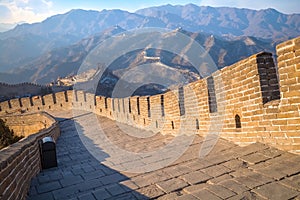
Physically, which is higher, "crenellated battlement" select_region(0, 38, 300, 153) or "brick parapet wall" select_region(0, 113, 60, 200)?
"crenellated battlement" select_region(0, 38, 300, 153)

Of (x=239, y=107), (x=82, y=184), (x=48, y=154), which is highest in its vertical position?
(x=239, y=107)

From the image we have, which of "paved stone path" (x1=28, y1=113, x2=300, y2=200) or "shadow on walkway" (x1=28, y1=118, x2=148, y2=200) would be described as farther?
"shadow on walkway" (x1=28, y1=118, x2=148, y2=200)

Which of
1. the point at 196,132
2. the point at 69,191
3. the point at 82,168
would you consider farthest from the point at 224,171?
the point at 196,132

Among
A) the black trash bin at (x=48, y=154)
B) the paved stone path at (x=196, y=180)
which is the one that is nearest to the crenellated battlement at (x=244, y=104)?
the paved stone path at (x=196, y=180)

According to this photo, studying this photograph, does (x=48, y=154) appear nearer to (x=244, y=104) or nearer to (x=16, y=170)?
(x=16, y=170)

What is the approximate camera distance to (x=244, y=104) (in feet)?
13.0

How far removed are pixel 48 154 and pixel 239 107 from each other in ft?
10.6

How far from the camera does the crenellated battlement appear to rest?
3.04m

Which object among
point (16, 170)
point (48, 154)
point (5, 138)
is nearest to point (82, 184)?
point (16, 170)

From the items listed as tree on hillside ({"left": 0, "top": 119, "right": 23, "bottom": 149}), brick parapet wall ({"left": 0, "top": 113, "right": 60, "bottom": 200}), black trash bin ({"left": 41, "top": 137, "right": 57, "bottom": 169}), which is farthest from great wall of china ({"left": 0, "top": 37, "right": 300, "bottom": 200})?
tree on hillside ({"left": 0, "top": 119, "right": 23, "bottom": 149})

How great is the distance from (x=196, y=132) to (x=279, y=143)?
8.39ft

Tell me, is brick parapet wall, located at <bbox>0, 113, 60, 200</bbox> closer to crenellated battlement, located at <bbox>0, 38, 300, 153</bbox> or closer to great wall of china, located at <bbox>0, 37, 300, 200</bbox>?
great wall of china, located at <bbox>0, 37, 300, 200</bbox>

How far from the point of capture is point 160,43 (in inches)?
3351

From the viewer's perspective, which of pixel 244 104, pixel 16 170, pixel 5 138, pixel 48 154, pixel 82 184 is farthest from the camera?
pixel 5 138
